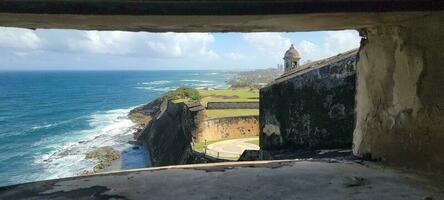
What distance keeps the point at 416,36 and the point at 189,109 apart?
2678cm

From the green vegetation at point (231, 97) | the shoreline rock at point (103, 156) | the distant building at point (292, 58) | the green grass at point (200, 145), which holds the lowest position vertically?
the shoreline rock at point (103, 156)

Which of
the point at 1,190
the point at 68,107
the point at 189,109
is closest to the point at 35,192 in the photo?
the point at 1,190

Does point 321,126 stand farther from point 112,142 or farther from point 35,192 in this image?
point 112,142

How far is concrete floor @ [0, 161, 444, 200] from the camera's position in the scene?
3.67m

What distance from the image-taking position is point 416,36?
4062 mm

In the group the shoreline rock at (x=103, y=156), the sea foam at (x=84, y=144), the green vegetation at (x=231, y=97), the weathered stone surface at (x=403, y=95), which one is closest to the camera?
the weathered stone surface at (x=403, y=95)

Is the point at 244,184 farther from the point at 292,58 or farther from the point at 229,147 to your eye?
the point at 292,58

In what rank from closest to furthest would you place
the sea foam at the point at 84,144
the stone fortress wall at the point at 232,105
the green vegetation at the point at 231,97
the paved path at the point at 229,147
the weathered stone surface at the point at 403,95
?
1. the weathered stone surface at the point at 403,95
2. the paved path at the point at 229,147
3. the sea foam at the point at 84,144
4. the stone fortress wall at the point at 232,105
5. the green vegetation at the point at 231,97

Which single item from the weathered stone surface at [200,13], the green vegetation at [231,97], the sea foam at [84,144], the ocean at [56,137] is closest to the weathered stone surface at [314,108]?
the weathered stone surface at [200,13]

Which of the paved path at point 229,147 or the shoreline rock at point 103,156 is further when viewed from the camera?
the shoreline rock at point 103,156

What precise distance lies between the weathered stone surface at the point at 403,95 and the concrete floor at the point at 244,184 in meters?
0.24

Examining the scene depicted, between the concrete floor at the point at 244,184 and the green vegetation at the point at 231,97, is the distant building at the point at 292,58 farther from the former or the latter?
the concrete floor at the point at 244,184

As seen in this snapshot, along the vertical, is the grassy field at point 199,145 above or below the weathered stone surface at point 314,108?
below

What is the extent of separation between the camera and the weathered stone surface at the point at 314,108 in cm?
815
